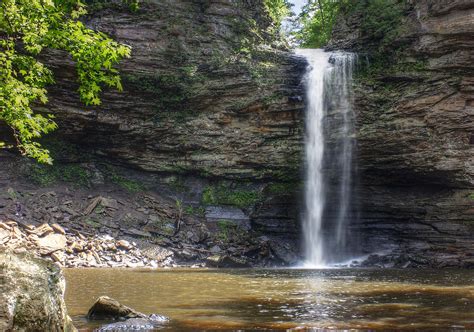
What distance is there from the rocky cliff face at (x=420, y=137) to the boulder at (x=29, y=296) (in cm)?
1820

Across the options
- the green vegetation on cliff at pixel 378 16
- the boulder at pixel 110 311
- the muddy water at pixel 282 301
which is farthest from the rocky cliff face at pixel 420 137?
the boulder at pixel 110 311

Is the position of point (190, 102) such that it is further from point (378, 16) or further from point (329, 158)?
point (378, 16)

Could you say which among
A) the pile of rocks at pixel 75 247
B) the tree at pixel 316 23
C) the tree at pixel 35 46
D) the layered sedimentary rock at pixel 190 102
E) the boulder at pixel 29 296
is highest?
the tree at pixel 316 23

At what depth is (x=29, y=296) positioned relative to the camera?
4.17 m

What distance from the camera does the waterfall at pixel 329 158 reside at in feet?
72.6

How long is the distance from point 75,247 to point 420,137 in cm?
1542

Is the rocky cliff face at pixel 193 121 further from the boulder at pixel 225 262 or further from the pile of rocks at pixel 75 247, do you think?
the pile of rocks at pixel 75 247

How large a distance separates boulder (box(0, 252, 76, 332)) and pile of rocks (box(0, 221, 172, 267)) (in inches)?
489

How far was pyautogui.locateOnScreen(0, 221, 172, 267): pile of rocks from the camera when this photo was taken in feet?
54.5

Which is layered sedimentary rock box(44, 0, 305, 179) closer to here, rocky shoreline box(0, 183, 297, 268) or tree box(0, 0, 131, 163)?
rocky shoreline box(0, 183, 297, 268)

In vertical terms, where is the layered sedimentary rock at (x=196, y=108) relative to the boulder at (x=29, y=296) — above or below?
above

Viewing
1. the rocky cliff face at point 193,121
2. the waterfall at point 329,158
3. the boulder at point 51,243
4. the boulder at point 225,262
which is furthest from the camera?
the rocky cliff face at point 193,121

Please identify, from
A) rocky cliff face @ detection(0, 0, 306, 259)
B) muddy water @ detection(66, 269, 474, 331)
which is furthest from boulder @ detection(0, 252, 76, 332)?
rocky cliff face @ detection(0, 0, 306, 259)

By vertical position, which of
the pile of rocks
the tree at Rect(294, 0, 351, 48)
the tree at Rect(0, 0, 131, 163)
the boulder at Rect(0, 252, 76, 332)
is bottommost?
the pile of rocks
